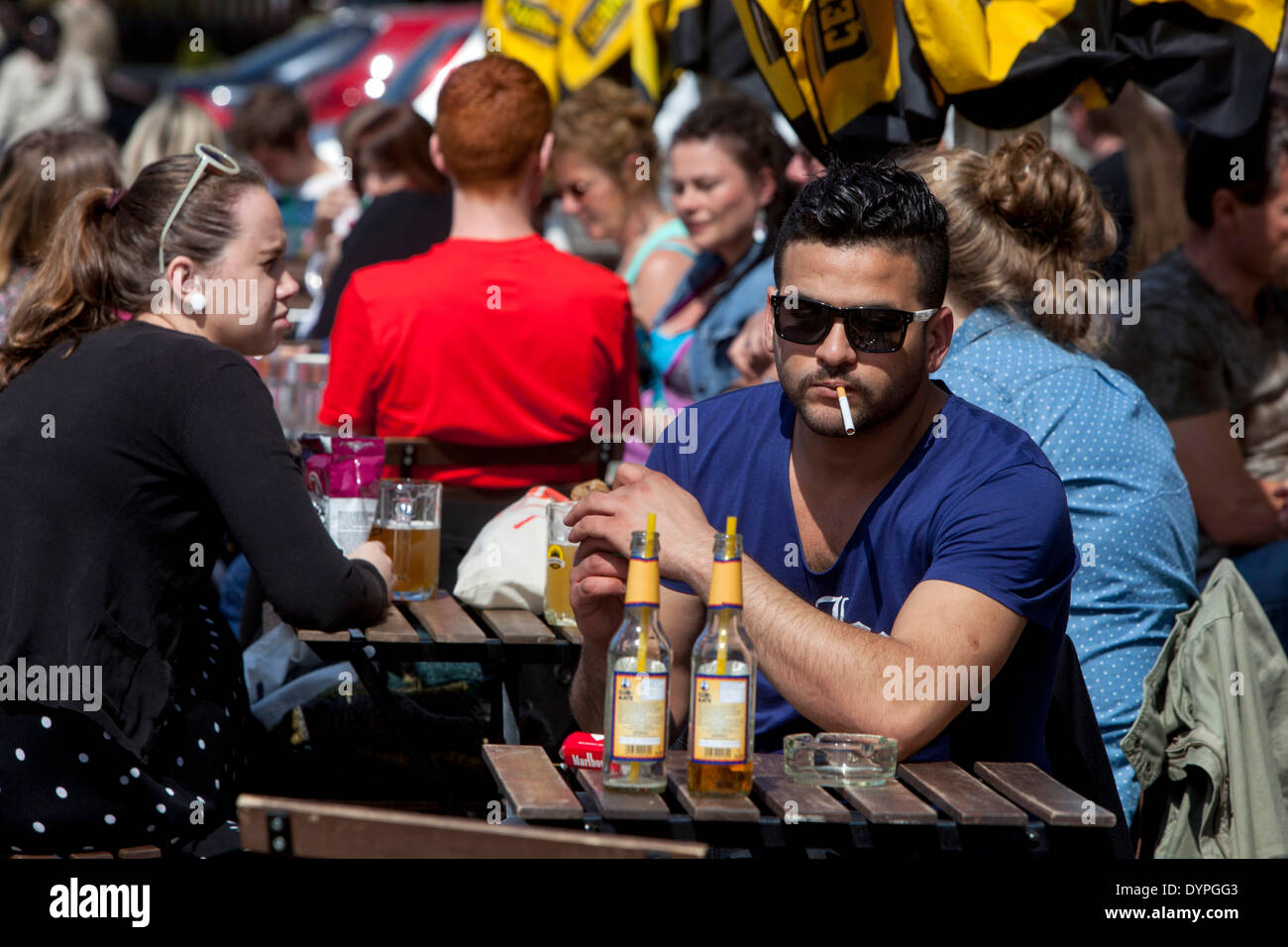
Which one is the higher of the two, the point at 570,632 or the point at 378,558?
the point at 378,558

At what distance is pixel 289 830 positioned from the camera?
1688 mm

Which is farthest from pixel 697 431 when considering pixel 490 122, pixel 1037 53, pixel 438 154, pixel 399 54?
pixel 399 54

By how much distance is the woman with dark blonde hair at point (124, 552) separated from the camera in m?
2.62

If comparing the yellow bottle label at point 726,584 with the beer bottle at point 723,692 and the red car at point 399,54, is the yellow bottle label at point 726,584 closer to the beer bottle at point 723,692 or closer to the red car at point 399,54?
the beer bottle at point 723,692

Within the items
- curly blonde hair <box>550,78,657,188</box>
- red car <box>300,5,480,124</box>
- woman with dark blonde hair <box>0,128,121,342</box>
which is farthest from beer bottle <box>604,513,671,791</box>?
red car <box>300,5,480,124</box>

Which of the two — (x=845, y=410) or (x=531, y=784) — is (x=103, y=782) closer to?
(x=531, y=784)

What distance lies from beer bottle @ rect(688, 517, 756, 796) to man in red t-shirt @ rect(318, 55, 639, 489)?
213 cm

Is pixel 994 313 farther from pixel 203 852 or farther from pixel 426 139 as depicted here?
pixel 426 139

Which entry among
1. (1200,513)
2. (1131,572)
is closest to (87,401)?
(1131,572)

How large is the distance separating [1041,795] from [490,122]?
2641mm

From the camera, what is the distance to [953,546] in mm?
2305

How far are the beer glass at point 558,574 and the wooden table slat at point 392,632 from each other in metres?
0.32

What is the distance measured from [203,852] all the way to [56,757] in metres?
0.42

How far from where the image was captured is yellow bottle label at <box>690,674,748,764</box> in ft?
6.43
